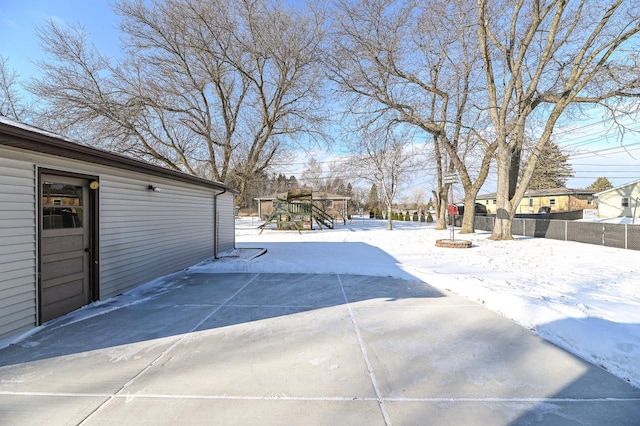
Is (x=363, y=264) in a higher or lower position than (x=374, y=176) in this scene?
lower

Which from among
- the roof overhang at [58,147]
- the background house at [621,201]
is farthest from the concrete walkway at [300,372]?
the background house at [621,201]

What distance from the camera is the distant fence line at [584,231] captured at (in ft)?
35.6

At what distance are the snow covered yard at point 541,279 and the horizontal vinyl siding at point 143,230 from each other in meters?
0.94

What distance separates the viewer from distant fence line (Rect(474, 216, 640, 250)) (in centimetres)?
1085

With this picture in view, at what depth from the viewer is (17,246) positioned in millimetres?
3738

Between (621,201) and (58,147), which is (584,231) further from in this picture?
(621,201)

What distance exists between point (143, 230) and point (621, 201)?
34.9 metres

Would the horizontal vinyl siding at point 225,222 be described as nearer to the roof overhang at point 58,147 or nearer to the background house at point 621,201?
the roof overhang at point 58,147

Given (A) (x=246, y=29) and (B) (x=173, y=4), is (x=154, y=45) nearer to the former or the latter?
(B) (x=173, y=4)

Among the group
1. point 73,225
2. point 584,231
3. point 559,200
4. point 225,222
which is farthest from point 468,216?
point 559,200

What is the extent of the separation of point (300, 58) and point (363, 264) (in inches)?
545

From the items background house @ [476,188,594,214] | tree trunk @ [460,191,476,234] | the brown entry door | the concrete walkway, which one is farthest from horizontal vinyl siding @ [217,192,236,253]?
background house @ [476,188,594,214]

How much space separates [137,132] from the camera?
17578 mm

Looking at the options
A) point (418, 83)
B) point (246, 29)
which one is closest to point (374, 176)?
point (418, 83)
